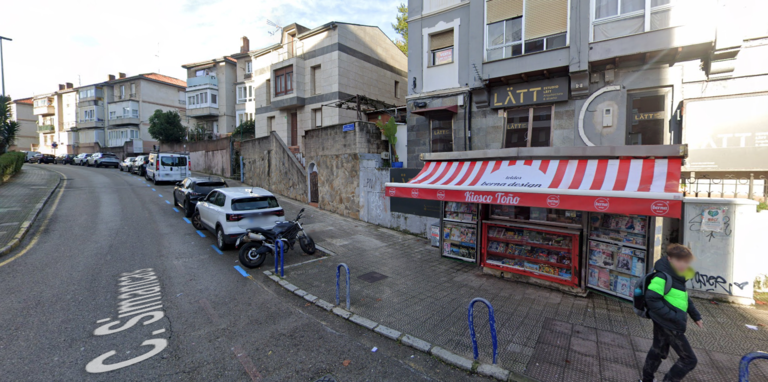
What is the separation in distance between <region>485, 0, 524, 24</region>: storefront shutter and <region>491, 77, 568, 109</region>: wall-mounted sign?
2124 millimetres

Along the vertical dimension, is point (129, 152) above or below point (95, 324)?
above

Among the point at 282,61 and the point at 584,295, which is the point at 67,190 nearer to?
the point at 282,61

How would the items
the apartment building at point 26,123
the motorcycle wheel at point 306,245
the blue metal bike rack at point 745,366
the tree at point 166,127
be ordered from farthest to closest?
the apartment building at point 26,123 < the tree at point 166,127 < the motorcycle wheel at point 306,245 < the blue metal bike rack at point 745,366

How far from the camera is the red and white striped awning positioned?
5520mm

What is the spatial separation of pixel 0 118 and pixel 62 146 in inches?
1868

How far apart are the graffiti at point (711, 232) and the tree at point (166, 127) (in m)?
40.8

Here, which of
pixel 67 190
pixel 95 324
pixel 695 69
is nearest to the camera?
pixel 95 324

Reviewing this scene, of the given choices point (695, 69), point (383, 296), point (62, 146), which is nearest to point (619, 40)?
point (695, 69)

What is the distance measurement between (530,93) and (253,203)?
8986 mm

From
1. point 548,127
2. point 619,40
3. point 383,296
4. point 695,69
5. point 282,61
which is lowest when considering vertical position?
point 383,296

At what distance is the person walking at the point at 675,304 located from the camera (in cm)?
351

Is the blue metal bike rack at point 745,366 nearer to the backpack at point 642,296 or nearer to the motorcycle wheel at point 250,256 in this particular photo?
the backpack at point 642,296

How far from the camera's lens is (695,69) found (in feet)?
27.5

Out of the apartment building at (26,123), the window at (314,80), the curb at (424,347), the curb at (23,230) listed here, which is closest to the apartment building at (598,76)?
the curb at (424,347)
